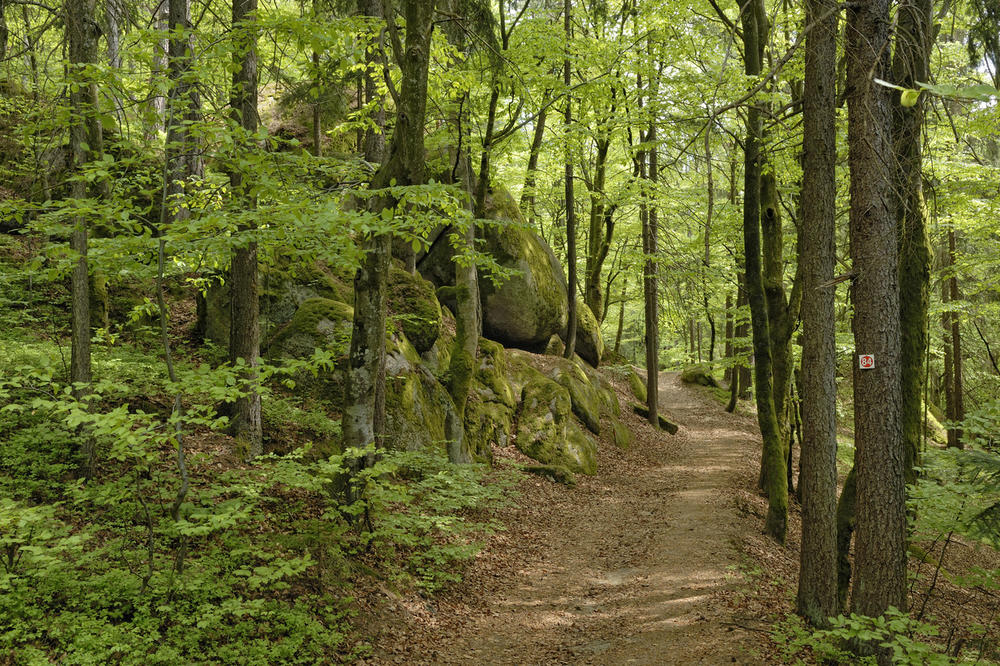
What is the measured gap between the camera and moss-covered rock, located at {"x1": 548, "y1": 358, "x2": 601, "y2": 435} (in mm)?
14594

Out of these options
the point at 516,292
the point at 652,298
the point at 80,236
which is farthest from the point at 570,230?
the point at 80,236

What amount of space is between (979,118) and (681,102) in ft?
13.7

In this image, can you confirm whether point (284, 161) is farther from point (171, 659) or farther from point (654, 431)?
point (654, 431)

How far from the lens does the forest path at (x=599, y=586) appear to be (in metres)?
5.67

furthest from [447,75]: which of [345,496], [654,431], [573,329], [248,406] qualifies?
[654,431]

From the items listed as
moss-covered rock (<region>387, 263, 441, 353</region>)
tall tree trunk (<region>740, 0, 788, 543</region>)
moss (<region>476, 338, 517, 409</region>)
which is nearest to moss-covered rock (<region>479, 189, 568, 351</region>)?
moss (<region>476, 338, 517, 409</region>)

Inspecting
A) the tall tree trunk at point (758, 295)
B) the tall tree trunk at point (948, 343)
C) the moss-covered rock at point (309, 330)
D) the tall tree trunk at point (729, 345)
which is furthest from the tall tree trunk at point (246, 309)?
the tall tree trunk at point (948, 343)

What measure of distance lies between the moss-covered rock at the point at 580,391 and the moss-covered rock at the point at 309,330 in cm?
701

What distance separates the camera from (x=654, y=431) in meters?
17.3

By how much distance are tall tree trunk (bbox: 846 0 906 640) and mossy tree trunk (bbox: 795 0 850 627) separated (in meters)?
0.70

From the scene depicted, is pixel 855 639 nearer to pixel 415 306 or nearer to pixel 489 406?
pixel 489 406

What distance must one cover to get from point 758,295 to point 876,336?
4.37 m

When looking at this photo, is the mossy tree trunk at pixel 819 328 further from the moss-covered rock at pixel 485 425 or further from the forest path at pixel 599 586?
the moss-covered rock at pixel 485 425

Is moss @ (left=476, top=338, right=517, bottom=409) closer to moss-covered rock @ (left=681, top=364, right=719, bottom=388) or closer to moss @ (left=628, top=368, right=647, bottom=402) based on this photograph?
moss @ (left=628, top=368, right=647, bottom=402)
